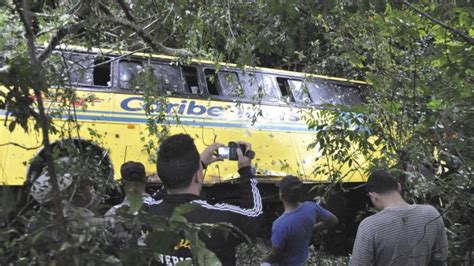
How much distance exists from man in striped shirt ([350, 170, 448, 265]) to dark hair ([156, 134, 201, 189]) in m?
1.23

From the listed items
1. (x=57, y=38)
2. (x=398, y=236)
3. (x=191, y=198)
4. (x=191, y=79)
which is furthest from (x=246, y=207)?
(x=191, y=79)

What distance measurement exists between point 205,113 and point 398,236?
5404mm

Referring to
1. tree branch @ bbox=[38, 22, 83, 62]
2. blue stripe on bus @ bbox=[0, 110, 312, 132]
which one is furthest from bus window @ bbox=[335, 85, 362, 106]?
tree branch @ bbox=[38, 22, 83, 62]

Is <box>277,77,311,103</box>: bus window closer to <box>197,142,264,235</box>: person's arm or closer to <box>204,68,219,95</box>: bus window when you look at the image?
<box>204,68,219,95</box>: bus window

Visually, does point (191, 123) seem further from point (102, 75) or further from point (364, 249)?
point (364, 249)

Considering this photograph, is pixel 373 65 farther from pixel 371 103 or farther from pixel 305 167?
Answer: pixel 305 167

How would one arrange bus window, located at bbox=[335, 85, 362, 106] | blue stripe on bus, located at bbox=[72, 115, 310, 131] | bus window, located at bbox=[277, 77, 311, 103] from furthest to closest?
bus window, located at bbox=[335, 85, 362, 106] < bus window, located at bbox=[277, 77, 311, 103] < blue stripe on bus, located at bbox=[72, 115, 310, 131]

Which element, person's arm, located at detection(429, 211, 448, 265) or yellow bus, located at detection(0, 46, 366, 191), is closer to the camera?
person's arm, located at detection(429, 211, 448, 265)

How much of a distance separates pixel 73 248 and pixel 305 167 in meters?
7.80

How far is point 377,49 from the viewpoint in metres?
5.48

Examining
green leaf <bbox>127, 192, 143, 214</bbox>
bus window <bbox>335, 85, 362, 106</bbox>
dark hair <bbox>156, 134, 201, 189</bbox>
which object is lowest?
green leaf <bbox>127, 192, 143, 214</bbox>

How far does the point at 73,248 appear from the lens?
129 centimetres

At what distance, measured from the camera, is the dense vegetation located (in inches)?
140

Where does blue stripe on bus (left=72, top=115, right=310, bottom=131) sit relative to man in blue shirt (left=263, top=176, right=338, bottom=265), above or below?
above
